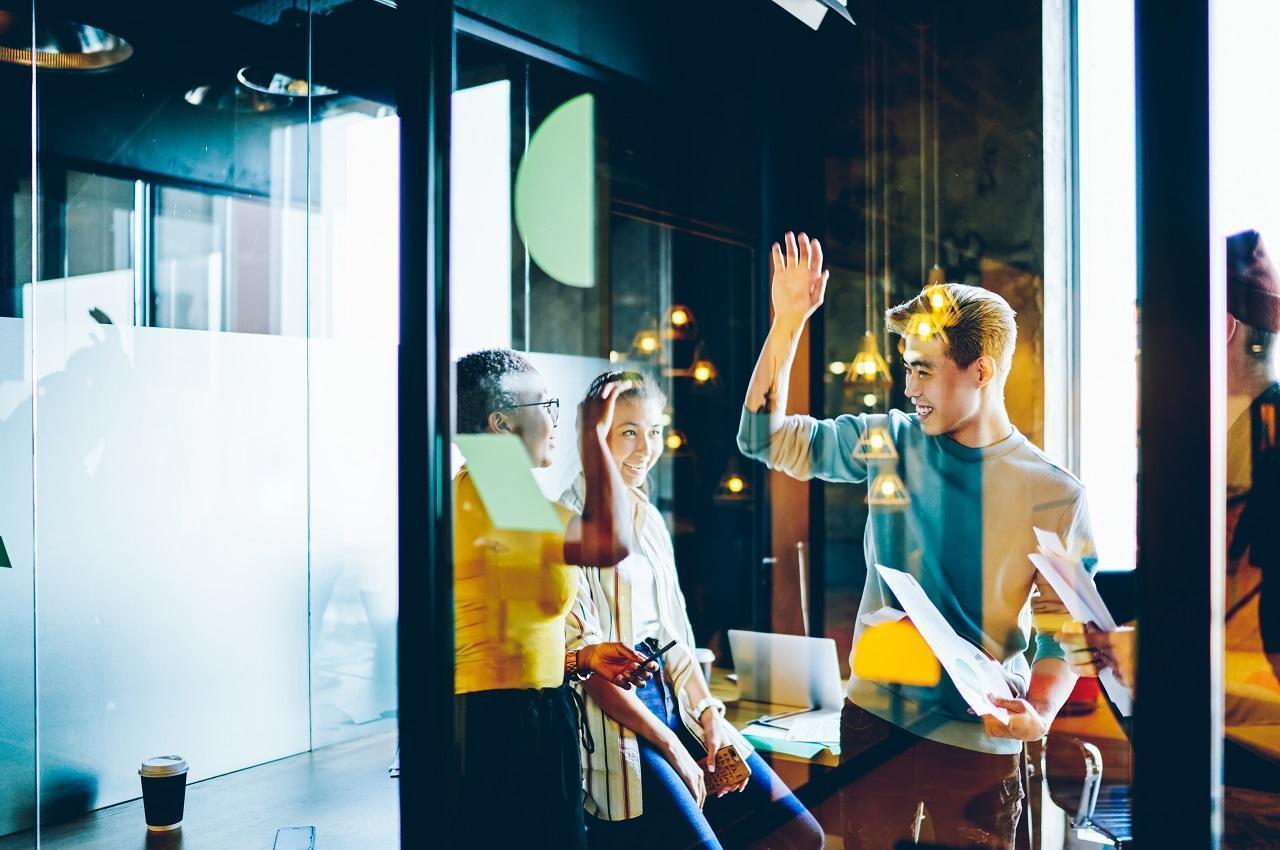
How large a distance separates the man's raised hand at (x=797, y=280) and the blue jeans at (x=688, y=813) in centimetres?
106

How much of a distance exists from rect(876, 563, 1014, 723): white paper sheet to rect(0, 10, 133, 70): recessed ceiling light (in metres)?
3.55

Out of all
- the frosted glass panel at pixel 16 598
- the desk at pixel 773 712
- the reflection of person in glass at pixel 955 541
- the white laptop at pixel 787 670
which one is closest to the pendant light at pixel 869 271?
the reflection of person in glass at pixel 955 541

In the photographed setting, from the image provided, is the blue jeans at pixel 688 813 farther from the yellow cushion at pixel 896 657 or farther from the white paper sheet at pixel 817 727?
the yellow cushion at pixel 896 657

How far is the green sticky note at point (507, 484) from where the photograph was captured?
2523 millimetres

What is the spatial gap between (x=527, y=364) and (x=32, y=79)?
2354mm

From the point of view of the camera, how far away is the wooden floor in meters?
3.52

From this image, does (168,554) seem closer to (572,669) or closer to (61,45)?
(61,45)

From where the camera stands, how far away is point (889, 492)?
249 cm

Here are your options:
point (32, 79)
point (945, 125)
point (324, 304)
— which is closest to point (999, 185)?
point (945, 125)

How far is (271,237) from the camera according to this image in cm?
464

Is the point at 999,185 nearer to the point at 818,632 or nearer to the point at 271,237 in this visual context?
the point at 818,632

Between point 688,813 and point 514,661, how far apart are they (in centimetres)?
64

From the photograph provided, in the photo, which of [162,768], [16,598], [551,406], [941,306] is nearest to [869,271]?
[941,306]

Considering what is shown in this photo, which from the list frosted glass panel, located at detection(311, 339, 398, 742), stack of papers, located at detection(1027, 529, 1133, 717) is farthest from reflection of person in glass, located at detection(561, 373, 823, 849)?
frosted glass panel, located at detection(311, 339, 398, 742)
